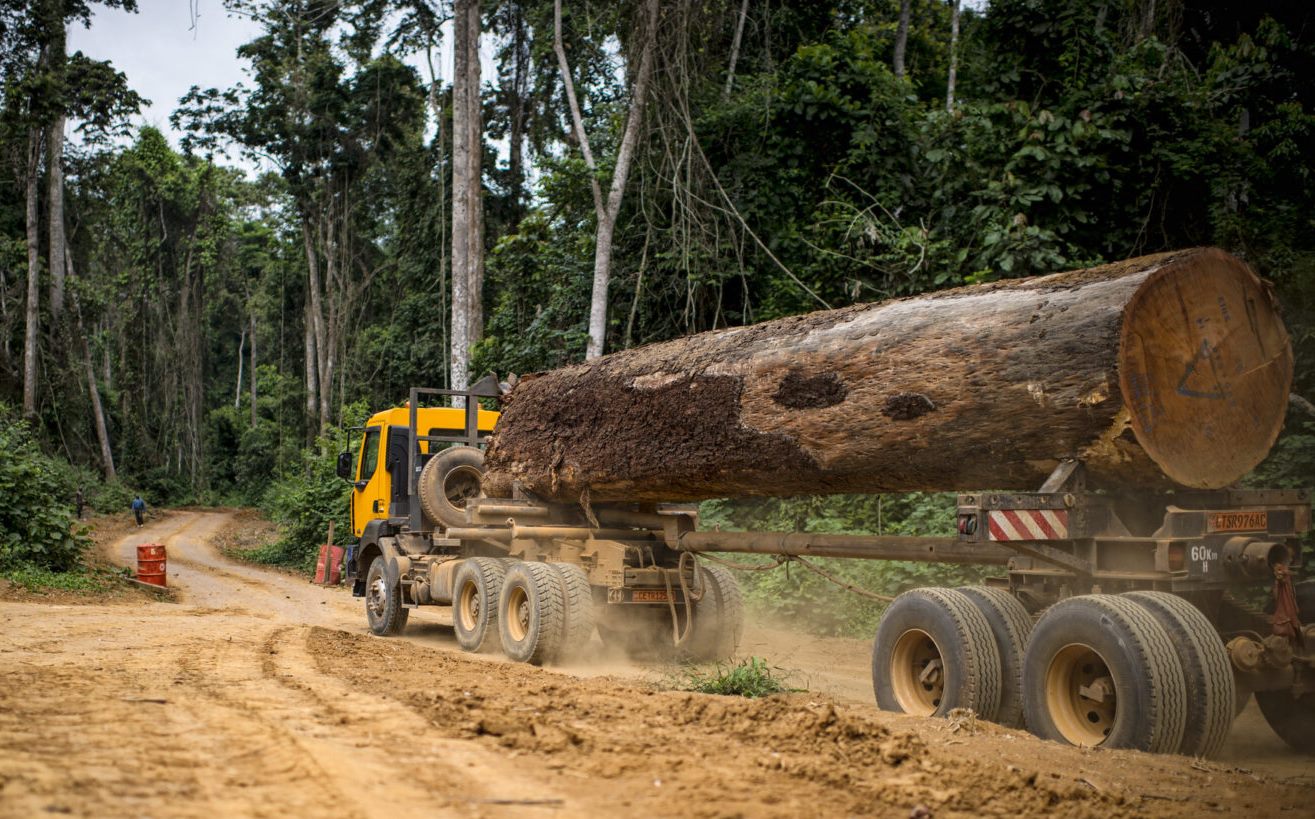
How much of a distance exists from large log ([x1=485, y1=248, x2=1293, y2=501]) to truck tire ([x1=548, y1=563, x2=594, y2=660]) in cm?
166

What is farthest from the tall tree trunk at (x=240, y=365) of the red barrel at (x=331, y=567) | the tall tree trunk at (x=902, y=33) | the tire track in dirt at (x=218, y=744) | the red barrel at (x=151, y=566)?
the tire track in dirt at (x=218, y=744)

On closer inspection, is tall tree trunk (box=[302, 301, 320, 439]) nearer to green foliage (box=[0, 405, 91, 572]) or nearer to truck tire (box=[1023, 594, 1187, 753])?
green foliage (box=[0, 405, 91, 572])

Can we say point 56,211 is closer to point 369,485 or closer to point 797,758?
point 369,485

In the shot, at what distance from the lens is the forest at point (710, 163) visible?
1347cm

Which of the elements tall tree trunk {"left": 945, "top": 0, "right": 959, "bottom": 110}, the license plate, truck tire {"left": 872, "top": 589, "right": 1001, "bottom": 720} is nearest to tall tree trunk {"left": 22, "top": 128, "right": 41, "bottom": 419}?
tall tree trunk {"left": 945, "top": 0, "right": 959, "bottom": 110}

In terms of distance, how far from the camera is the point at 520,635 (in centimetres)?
1001

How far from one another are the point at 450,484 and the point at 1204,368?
26.8 ft

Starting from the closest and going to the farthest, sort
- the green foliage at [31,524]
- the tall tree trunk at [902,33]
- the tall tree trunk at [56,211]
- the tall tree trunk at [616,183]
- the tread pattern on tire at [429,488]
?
1. the tread pattern on tire at [429,488]
2. the tall tree trunk at [616,183]
3. the green foliage at [31,524]
4. the tall tree trunk at [902,33]
5. the tall tree trunk at [56,211]

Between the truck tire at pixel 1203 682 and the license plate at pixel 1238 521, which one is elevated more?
the license plate at pixel 1238 521

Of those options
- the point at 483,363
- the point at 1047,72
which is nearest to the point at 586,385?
the point at 1047,72

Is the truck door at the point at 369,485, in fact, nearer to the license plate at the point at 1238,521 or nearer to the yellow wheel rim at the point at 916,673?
the yellow wheel rim at the point at 916,673

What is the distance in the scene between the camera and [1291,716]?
635 centimetres

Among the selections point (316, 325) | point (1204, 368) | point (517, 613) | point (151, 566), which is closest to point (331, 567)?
point (151, 566)

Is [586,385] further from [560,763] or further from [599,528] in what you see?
[560,763]
